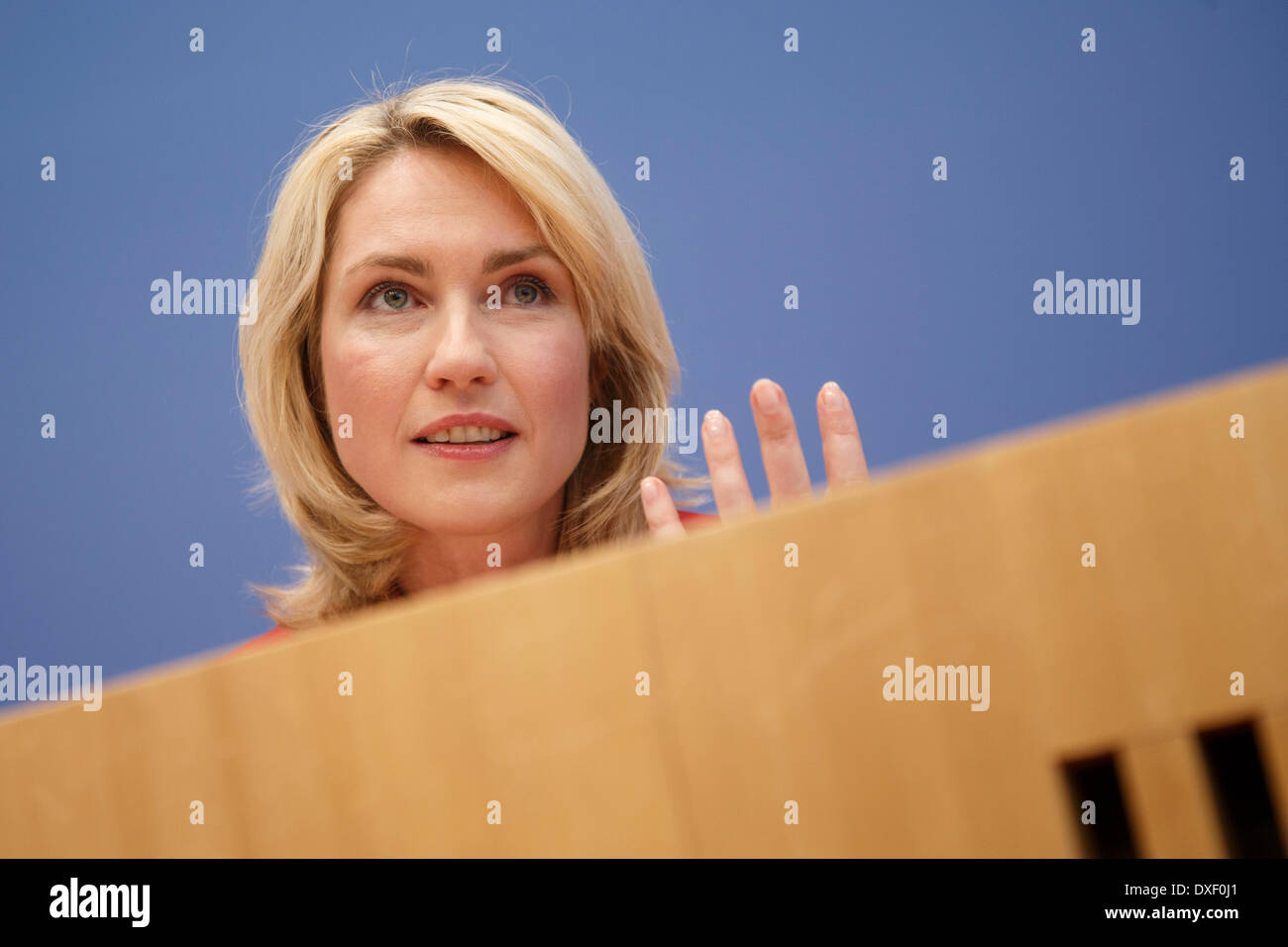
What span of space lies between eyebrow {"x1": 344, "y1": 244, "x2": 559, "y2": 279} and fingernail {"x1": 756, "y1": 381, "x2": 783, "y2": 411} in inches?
13.8

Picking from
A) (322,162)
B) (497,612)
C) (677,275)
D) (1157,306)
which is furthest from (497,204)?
(1157,306)

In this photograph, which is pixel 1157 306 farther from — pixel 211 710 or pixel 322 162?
pixel 211 710

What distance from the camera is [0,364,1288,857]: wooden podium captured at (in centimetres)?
49

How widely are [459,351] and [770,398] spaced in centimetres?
35

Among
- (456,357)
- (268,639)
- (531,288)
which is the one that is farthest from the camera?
(268,639)

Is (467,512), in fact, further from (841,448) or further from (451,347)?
(841,448)

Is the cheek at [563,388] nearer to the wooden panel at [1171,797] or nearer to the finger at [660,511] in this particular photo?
the finger at [660,511]

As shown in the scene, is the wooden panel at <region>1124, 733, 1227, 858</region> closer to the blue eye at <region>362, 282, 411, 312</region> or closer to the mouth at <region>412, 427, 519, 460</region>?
the mouth at <region>412, 427, 519, 460</region>

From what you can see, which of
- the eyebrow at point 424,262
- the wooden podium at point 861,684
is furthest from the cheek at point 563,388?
the wooden podium at point 861,684

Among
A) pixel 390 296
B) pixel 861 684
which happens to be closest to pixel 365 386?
pixel 390 296

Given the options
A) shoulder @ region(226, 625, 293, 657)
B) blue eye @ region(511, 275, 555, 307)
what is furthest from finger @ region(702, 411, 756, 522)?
shoulder @ region(226, 625, 293, 657)

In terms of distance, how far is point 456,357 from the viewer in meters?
1.07
